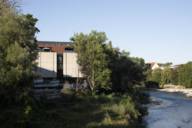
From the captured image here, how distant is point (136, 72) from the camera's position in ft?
294

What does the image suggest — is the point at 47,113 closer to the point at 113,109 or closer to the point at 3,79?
the point at 3,79

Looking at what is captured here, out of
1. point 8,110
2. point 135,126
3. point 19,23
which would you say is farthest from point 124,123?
point 19,23

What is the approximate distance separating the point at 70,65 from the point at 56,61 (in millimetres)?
3167

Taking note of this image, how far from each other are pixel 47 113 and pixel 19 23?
944 centimetres

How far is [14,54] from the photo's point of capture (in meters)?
36.4

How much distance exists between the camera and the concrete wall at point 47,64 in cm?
7675

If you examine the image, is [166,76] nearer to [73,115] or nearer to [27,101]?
[73,115]

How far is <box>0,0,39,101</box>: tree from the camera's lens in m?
35.3

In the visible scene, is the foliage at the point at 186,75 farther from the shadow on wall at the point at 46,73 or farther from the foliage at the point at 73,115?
the foliage at the point at 73,115

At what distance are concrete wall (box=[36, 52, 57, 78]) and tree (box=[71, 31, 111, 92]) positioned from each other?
10.1m

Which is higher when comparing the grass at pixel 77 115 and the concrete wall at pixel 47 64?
the concrete wall at pixel 47 64

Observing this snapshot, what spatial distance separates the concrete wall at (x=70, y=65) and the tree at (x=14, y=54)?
38904mm

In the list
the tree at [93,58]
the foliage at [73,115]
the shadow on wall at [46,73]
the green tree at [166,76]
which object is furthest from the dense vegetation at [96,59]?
the green tree at [166,76]

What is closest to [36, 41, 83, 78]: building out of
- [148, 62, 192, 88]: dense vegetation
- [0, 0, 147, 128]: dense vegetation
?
[0, 0, 147, 128]: dense vegetation
